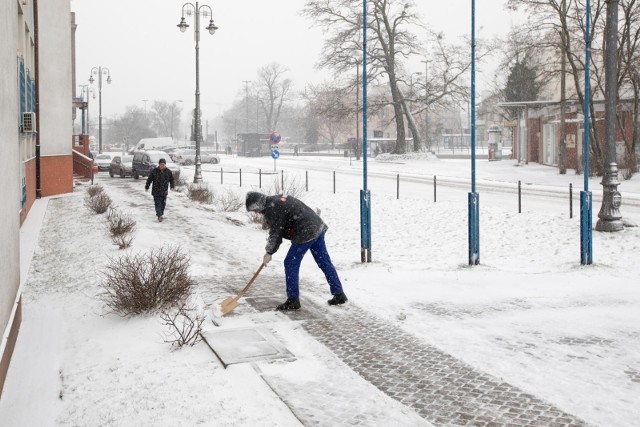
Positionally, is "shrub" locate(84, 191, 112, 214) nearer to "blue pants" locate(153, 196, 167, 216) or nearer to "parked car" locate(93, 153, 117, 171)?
"blue pants" locate(153, 196, 167, 216)

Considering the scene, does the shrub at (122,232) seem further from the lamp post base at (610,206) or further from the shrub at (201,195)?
the lamp post base at (610,206)

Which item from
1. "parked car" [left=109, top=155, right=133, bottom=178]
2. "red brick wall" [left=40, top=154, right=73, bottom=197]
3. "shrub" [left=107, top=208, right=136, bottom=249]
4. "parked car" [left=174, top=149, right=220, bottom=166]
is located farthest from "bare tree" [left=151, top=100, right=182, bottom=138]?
"shrub" [left=107, top=208, right=136, bottom=249]

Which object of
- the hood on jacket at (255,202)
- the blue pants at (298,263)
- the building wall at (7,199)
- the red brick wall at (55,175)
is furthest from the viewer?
the red brick wall at (55,175)

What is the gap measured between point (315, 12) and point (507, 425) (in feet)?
157

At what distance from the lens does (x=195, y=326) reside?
7422 millimetres

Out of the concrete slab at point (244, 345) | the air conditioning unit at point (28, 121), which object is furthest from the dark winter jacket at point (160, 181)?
the concrete slab at point (244, 345)

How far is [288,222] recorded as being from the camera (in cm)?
827

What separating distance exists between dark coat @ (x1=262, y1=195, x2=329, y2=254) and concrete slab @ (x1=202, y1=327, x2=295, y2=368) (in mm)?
1198

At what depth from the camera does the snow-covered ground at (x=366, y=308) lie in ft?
18.2

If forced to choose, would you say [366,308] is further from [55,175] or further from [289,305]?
[55,175]

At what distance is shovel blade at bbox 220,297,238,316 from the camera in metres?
8.14

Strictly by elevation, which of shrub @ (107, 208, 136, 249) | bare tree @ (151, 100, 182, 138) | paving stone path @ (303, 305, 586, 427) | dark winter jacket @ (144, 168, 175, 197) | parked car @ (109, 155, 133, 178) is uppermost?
bare tree @ (151, 100, 182, 138)

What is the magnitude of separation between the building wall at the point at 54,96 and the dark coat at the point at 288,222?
1861 centimetres

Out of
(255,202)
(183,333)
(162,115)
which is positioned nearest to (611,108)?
(255,202)
